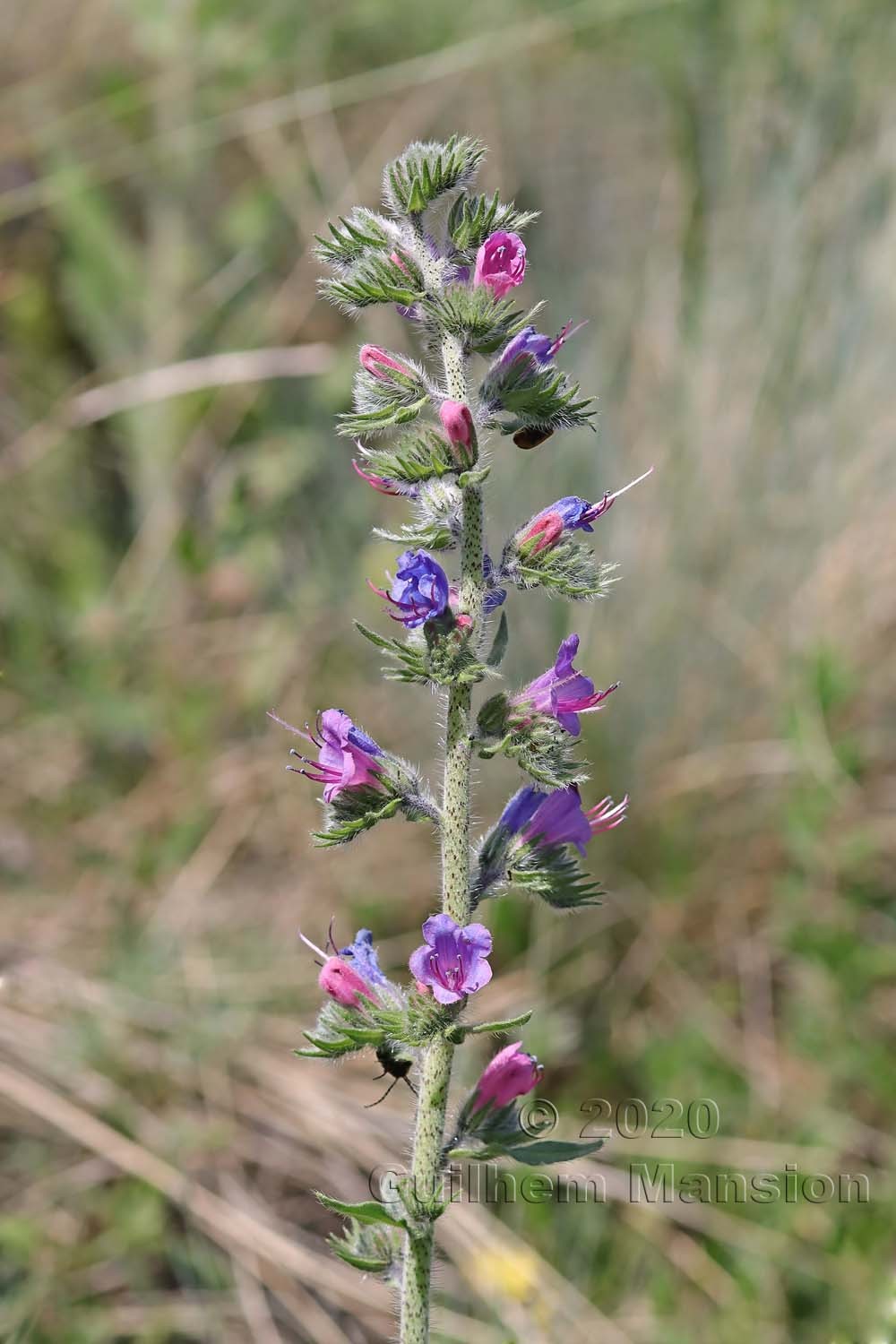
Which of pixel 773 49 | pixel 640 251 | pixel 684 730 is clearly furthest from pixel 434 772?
pixel 773 49

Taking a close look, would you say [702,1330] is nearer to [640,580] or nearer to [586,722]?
[586,722]

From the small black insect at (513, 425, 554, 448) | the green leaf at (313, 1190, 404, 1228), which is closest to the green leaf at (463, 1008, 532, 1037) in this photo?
the green leaf at (313, 1190, 404, 1228)

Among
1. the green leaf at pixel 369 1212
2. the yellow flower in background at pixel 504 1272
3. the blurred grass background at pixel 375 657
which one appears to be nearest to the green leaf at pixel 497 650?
the green leaf at pixel 369 1212

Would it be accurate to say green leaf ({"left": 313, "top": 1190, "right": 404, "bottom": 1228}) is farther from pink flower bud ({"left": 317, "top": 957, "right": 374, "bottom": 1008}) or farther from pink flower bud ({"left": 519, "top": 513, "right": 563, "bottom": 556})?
pink flower bud ({"left": 519, "top": 513, "right": 563, "bottom": 556})

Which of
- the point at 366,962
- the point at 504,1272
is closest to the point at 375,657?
the point at 504,1272

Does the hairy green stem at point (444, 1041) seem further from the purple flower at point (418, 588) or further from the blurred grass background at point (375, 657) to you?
the blurred grass background at point (375, 657)

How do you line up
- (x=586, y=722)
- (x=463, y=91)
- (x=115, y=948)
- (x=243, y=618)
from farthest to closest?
1. (x=463, y=91)
2. (x=243, y=618)
3. (x=586, y=722)
4. (x=115, y=948)

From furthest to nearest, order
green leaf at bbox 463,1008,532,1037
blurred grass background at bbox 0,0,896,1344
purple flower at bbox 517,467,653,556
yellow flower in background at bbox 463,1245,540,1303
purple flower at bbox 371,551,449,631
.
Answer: blurred grass background at bbox 0,0,896,1344, yellow flower in background at bbox 463,1245,540,1303, purple flower at bbox 517,467,653,556, purple flower at bbox 371,551,449,631, green leaf at bbox 463,1008,532,1037

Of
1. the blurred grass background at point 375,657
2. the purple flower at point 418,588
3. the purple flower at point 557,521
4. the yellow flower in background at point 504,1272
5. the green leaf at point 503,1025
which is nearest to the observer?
the green leaf at point 503,1025
